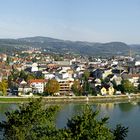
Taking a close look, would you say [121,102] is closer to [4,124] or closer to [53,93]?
[53,93]

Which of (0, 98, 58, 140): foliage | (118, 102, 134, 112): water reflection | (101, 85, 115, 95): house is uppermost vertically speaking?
(0, 98, 58, 140): foliage

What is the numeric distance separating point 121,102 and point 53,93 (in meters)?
1.60

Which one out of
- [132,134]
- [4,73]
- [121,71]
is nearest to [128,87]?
[121,71]

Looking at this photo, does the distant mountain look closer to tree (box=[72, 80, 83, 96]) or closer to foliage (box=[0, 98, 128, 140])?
tree (box=[72, 80, 83, 96])

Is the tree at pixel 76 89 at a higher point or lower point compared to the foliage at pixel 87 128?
lower

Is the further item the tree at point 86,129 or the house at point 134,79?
the house at point 134,79

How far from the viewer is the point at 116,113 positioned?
25.7 ft

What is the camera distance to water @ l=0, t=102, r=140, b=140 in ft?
20.3

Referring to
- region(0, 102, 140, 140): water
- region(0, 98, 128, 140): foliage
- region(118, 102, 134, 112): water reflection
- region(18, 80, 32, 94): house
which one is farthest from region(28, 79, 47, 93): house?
region(0, 98, 128, 140): foliage

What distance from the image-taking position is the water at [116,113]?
617 cm

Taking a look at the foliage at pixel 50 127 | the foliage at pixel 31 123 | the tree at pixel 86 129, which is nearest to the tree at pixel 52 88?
the foliage at pixel 50 127

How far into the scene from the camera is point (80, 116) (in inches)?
97.0

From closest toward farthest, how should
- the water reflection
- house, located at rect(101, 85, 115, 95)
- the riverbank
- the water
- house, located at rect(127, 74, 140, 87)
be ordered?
the water → the water reflection → the riverbank → house, located at rect(101, 85, 115, 95) → house, located at rect(127, 74, 140, 87)

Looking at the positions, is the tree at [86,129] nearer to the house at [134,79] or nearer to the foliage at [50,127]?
the foliage at [50,127]
